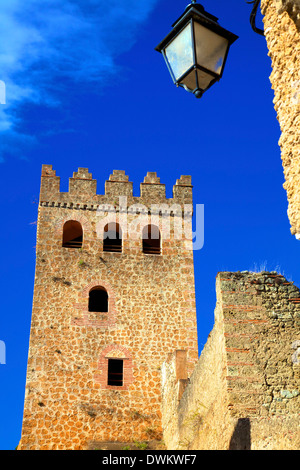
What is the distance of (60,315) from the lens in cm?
2008

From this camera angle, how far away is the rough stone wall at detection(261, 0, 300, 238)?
4.84 metres

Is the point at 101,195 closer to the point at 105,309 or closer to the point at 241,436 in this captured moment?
the point at 105,309

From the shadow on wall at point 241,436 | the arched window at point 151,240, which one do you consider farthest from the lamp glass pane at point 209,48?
the arched window at point 151,240

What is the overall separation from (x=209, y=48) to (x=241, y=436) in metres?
6.20

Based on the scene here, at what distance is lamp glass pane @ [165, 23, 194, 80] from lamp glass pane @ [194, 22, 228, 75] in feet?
0.17

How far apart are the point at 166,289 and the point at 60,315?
131 inches

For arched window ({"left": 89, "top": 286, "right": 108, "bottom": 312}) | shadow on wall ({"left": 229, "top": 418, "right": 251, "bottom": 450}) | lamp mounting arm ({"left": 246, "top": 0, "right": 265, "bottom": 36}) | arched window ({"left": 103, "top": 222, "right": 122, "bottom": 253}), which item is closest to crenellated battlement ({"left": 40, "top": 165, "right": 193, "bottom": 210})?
arched window ({"left": 103, "top": 222, "right": 122, "bottom": 253})

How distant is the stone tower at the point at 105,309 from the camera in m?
18.7

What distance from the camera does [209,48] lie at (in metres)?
5.03

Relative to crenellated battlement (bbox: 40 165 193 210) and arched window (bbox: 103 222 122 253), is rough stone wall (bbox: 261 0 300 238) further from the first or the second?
crenellated battlement (bbox: 40 165 193 210)

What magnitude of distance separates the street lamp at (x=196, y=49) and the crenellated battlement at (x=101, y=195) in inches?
670

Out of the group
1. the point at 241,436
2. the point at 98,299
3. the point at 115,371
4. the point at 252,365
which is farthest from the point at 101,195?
the point at 241,436
